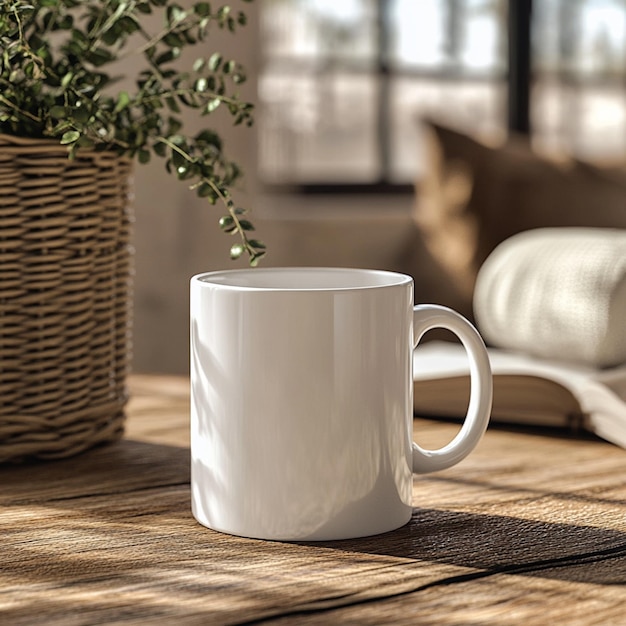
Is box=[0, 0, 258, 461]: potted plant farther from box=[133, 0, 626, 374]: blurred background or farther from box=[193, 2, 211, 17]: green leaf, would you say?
box=[133, 0, 626, 374]: blurred background

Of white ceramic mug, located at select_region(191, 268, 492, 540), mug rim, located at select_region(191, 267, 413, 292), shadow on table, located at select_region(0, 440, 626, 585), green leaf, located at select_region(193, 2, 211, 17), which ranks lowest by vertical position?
shadow on table, located at select_region(0, 440, 626, 585)

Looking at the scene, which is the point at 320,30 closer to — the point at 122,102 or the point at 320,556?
the point at 122,102

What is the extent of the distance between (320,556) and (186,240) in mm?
899

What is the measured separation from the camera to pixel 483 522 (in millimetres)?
613

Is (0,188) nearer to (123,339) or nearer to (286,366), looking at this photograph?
(123,339)

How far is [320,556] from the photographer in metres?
0.55

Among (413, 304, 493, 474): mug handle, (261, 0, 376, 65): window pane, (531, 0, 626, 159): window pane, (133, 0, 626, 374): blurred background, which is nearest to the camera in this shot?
(413, 304, 493, 474): mug handle

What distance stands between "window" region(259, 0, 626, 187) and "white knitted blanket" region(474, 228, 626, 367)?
37.2 inches

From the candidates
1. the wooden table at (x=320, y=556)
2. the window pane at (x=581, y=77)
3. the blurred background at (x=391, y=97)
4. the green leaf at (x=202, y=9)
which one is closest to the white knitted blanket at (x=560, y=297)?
the wooden table at (x=320, y=556)

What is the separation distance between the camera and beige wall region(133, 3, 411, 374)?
4.49ft

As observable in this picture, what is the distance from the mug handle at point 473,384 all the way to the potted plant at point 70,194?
136mm

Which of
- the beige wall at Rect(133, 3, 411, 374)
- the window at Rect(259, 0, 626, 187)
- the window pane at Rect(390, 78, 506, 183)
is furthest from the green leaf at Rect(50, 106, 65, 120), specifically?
the window pane at Rect(390, 78, 506, 183)

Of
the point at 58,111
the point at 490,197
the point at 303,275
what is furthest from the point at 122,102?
the point at 490,197

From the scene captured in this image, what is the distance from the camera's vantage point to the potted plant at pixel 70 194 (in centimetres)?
69
